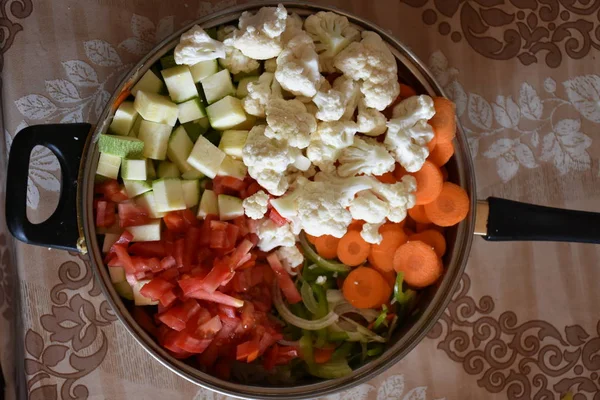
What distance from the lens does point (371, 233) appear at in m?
1.26

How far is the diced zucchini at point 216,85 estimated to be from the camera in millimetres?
1230

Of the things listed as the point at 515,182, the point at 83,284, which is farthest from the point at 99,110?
the point at 515,182

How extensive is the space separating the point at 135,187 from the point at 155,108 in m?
0.18

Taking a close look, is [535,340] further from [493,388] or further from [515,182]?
[515,182]

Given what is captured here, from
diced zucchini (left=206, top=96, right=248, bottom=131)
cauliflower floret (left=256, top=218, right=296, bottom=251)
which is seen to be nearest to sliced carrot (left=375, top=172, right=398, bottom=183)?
cauliflower floret (left=256, top=218, right=296, bottom=251)

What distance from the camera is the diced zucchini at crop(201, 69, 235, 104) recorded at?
123 centimetres

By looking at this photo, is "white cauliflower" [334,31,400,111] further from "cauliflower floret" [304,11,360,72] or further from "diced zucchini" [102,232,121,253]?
"diced zucchini" [102,232,121,253]

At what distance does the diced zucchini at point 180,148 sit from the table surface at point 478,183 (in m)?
0.28

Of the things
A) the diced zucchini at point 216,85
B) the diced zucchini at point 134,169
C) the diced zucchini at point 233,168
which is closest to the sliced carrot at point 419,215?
the diced zucchini at point 233,168

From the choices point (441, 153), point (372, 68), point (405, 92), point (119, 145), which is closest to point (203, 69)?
point (119, 145)

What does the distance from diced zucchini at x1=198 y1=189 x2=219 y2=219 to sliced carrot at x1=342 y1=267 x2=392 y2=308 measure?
38cm

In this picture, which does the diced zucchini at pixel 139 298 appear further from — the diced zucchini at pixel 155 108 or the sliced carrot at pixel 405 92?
the sliced carrot at pixel 405 92

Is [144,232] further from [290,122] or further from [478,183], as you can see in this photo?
[478,183]

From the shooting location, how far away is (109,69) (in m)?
1.38
